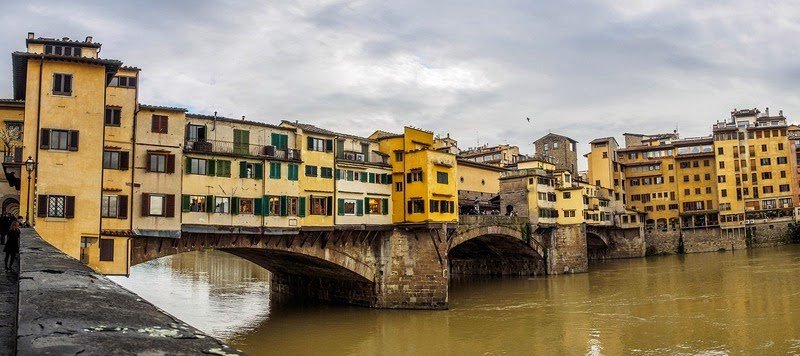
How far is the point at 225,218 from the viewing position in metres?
33.0

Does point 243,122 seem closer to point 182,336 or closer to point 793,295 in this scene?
point 182,336

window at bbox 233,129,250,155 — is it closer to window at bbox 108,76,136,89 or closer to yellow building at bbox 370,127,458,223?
window at bbox 108,76,136,89

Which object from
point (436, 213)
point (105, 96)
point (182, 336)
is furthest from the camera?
point (436, 213)

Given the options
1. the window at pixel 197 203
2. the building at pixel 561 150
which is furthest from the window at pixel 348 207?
the building at pixel 561 150

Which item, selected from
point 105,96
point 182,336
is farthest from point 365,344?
point 182,336

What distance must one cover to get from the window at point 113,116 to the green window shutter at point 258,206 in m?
8.80

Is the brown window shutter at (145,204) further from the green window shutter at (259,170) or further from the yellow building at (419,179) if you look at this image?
the yellow building at (419,179)

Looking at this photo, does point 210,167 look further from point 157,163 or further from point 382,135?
point 382,135

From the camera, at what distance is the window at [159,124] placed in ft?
98.8

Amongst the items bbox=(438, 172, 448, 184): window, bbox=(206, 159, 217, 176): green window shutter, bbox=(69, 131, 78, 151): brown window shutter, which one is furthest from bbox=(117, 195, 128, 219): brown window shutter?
bbox=(438, 172, 448, 184): window

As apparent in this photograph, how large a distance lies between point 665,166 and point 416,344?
7791 cm

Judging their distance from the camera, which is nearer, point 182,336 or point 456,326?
point 182,336

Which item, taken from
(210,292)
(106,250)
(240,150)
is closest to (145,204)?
(106,250)

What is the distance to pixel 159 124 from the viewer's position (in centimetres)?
3025
